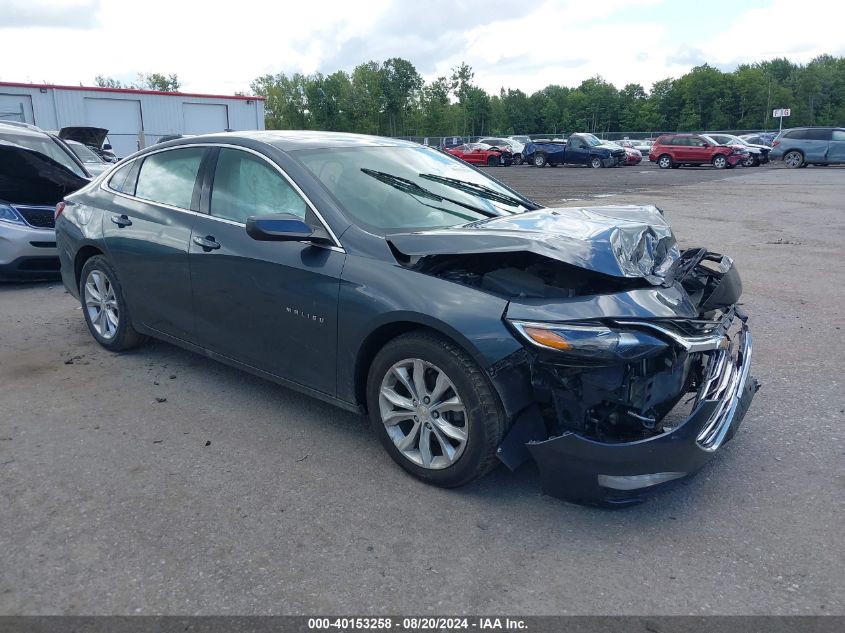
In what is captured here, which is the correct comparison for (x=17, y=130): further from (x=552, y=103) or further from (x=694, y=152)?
(x=552, y=103)

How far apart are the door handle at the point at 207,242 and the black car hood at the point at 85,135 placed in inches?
605

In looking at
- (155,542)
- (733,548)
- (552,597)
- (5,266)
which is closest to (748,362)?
(733,548)

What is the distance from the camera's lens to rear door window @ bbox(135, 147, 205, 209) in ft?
15.2

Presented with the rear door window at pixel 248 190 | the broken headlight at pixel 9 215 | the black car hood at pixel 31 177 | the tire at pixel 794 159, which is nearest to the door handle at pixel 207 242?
the rear door window at pixel 248 190

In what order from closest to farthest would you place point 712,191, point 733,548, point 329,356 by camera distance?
point 733,548, point 329,356, point 712,191

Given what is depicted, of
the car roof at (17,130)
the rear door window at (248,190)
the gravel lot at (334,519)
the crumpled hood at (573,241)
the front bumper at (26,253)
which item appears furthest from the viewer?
the car roof at (17,130)

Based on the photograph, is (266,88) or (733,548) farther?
Answer: (266,88)

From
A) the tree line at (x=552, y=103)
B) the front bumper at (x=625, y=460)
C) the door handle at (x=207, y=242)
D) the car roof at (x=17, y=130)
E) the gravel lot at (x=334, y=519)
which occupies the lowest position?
the gravel lot at (x=334, y=519)

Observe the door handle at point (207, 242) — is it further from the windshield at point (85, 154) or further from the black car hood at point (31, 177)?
the windshield at point (85, 154)

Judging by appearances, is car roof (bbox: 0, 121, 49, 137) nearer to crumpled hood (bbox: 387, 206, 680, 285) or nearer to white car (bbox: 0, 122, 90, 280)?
white car (bbox: 0, 122, 90, 280)

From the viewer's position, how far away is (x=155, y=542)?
9.74 feet

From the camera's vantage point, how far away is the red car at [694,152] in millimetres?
33000

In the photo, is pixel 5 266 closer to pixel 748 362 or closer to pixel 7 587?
pixel 7 587

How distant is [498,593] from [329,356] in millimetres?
1552
